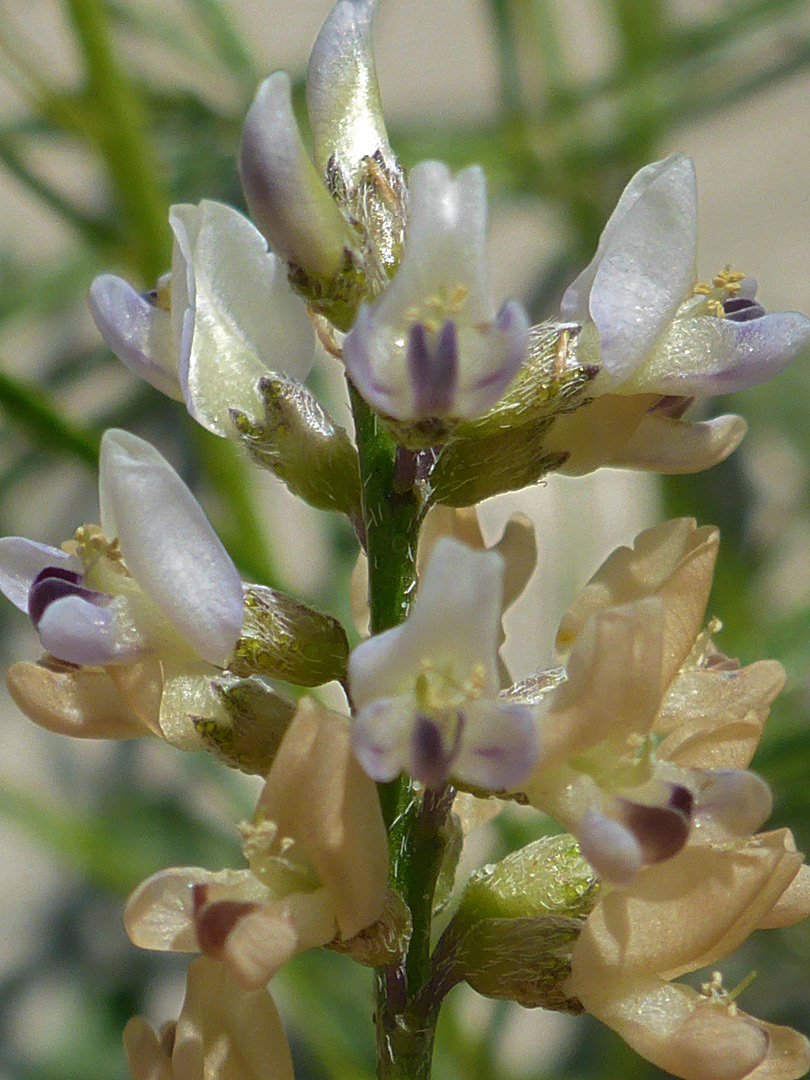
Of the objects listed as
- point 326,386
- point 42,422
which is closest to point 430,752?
point 42,422

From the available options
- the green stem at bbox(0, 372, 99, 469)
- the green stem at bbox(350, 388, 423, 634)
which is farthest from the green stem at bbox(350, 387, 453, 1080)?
the green stem at bbox(0, 372, 99, 469)

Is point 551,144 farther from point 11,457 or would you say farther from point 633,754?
point 633,754

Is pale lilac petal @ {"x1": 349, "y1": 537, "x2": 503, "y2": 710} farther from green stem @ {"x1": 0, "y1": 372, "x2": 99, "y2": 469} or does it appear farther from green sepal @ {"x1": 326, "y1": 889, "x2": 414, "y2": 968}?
green stem @ {"x1": 0, "y1": 372, "x2": 99, "y2": 469}

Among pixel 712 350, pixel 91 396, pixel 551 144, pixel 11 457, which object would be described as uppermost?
pixel 712 350

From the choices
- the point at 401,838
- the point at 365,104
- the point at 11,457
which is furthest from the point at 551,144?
the point at 401,838

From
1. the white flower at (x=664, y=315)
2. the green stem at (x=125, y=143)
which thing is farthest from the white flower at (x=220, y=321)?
the green stem at (x=125, y=143)

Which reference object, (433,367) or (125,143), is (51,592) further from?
(125,143)
